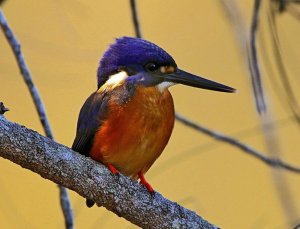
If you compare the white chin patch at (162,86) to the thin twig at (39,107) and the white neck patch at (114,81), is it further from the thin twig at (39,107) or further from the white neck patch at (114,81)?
the thin twig at (39,107)

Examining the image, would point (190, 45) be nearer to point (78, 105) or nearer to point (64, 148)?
point (78, 105)

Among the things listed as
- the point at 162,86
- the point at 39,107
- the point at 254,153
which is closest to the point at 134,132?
the point at 162,86

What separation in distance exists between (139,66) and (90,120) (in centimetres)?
22

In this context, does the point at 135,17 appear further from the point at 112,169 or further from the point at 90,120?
the point at 112,169

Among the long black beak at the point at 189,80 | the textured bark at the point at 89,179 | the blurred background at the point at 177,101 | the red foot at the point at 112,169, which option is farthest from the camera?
the blurred background at the point at 177,101

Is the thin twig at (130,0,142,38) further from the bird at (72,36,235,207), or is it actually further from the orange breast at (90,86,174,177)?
the orange breast at (90,86,174,177)

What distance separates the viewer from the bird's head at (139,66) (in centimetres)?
234

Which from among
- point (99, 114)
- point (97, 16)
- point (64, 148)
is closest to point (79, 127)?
point (99, 114)

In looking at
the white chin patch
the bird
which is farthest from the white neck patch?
the white chin patch

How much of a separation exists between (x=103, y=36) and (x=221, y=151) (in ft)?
2.55

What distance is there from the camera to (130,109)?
227 cm

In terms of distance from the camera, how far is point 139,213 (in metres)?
2.03

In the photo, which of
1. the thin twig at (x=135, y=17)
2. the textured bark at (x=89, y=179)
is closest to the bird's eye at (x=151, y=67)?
the thin twig at (x=135, y=17)

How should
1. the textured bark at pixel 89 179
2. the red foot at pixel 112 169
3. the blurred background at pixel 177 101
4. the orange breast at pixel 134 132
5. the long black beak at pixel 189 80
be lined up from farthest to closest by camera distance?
the blurred background at pixel 177 101, the long black beak at pixel 189 80, the orange breast at pixel 134 132, the red foot at pixel 112 169, the textured bark at pixel 89 179
